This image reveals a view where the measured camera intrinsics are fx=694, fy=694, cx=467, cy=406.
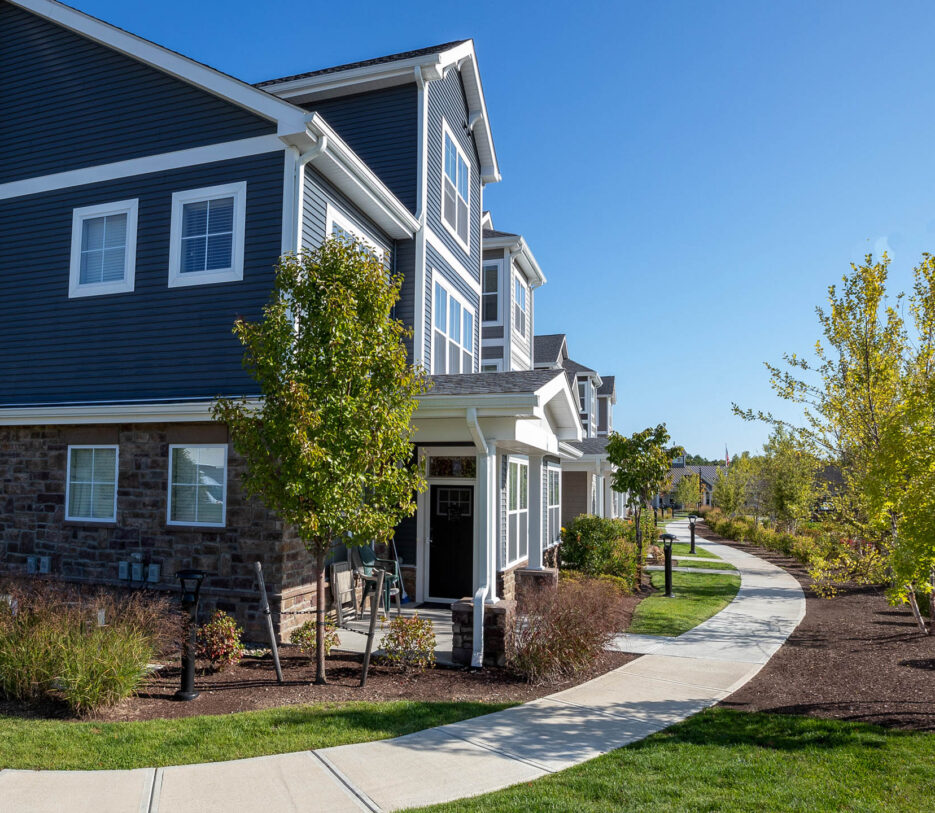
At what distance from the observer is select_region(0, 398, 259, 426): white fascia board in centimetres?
981

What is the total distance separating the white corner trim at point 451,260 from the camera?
13305mm

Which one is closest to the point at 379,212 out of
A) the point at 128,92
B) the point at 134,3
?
the point at 128,92

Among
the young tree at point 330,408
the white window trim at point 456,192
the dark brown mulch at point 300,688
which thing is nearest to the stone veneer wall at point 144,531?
the dark brown mulch at point 300,688

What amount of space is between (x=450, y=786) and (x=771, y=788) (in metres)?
2.29

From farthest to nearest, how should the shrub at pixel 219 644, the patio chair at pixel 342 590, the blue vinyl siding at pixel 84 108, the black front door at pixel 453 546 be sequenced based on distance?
the black front door at pixel 453 546 → the blue vinyl siding at pixel 84 108 → the patio chair at pixel 342 590 → the shrub at pixel 219 644

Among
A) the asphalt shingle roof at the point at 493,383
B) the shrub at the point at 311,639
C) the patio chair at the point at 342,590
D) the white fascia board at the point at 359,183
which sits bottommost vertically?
the shrub at the point at 311,639

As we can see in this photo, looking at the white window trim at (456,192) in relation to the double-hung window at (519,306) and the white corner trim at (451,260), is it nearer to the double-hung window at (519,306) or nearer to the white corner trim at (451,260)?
the white corner trim at (451,260)

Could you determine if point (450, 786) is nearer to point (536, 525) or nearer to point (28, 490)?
point (536, 525)

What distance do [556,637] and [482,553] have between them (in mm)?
1544

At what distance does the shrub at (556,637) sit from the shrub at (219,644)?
10.6 feet

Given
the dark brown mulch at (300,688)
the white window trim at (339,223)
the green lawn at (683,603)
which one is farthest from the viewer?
the green lawn at (683,603)

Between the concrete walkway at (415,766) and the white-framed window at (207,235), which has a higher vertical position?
the white-framed window at (207,235)

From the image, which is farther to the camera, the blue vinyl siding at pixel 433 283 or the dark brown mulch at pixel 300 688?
the blue vinyl siding at pixel 433 283

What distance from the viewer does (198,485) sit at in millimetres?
10000
